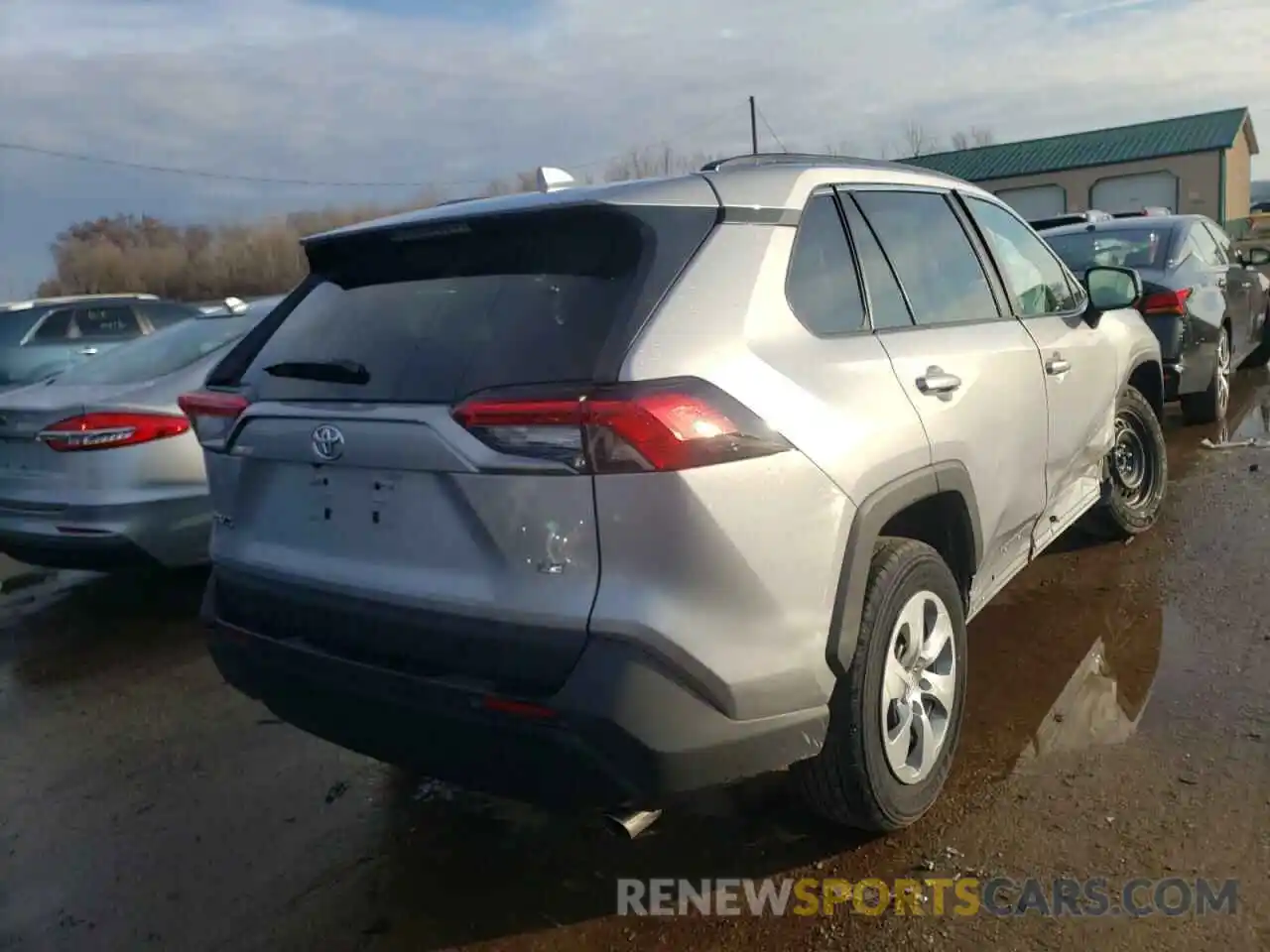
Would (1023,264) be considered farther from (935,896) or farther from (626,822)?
(626,822)

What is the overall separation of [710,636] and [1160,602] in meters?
3.16

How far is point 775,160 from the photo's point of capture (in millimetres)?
3070

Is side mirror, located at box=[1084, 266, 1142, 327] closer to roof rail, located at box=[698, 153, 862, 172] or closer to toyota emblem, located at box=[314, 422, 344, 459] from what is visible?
roof rail, located at box=[698, 153, 862, 172]

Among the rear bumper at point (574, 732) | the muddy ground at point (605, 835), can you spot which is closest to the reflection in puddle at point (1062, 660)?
the muddy ground at point (605, 835)

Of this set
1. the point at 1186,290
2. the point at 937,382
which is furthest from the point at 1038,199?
the point at 937,382

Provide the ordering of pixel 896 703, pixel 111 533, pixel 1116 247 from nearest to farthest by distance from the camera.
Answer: pixel 896 703 < pixel 111 533 < pixel 1116 247

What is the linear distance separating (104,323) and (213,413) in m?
9.83

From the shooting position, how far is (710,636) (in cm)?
231

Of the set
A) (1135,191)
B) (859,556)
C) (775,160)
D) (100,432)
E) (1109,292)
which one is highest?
(1135,191)

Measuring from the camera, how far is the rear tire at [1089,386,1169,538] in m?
5.29

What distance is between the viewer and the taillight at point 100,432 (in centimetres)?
506

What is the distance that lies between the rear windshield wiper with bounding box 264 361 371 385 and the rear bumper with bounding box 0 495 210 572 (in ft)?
8.44

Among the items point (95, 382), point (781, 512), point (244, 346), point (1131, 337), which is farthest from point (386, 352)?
point (1131, 337)

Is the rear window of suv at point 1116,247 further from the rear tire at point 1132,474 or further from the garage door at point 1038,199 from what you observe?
the garage door at point 1038,199
